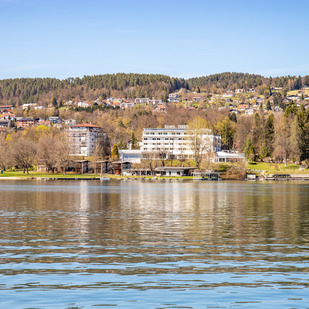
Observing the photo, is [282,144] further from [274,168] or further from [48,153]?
[48,153]

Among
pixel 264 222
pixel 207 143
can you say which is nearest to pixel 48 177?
pixel 207 143

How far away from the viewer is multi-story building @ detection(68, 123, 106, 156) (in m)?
191

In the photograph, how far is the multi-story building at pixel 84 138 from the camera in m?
191

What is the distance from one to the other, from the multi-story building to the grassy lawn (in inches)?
2826

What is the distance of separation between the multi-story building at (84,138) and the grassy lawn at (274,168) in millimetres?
71786

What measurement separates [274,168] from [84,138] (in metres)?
84.9

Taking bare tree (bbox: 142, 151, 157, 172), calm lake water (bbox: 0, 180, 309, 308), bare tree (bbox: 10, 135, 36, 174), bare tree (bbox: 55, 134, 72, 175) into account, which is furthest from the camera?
bare tree (bbox: 142, 151, 157, 172)

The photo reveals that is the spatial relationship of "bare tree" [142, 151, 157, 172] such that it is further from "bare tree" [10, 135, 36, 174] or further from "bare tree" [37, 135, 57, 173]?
"bare tree" [10, 135, 36, 174]

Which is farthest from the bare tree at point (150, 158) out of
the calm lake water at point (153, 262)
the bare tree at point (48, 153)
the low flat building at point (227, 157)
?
the calm lake water at point (153, 262)

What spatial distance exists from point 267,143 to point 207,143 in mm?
16611

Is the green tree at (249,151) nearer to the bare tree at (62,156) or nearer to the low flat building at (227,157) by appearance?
the low flat building at (227,157)

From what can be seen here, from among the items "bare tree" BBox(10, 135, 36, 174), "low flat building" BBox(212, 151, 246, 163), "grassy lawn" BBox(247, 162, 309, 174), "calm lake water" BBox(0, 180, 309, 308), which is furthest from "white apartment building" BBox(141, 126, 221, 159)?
"calm lake water" BBox(0, 180, 309, 308)

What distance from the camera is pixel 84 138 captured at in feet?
630

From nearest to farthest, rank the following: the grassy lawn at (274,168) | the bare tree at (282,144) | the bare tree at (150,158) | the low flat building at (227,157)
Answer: the grassy lawn at (274,168)
the bare tree at (282,144)
the low flat building at (227,157)
the bare tree at (150,158)
